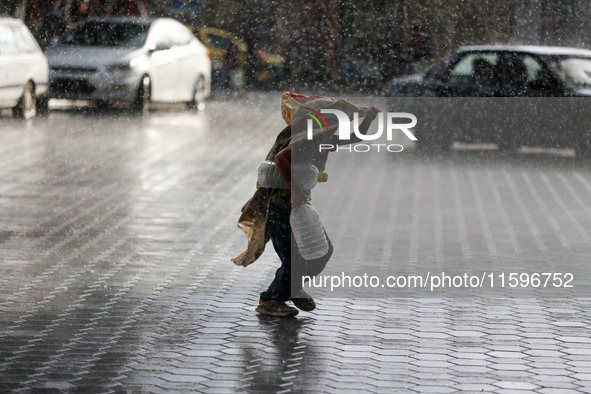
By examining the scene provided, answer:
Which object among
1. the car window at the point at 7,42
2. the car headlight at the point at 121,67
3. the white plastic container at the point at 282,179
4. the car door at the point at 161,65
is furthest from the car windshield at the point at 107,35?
the white plastic container at the point at 282,179

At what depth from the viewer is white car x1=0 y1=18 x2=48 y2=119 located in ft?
60.2

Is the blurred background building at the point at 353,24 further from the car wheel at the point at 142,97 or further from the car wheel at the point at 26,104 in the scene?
the car wheel at the point at 26,104

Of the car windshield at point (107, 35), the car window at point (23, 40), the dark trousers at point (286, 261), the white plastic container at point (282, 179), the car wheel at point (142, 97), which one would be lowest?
the car wheel at point (142, 97)

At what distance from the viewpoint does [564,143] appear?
49.0ft

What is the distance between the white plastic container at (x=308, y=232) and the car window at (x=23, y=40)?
43.8ft

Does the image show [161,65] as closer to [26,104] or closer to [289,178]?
[26,104]

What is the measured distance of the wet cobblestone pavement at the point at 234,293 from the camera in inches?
214

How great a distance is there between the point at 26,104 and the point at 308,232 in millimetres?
13589

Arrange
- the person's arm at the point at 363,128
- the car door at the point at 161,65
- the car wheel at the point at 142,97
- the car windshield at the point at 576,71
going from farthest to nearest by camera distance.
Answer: the car door at the point at 161,65
the car wheel at the point at 142,97
the car windshield at the point at 576,71
the person's arm at the point at 363,128

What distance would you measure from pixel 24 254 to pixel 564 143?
8440 mm

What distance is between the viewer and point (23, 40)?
19.2 meters

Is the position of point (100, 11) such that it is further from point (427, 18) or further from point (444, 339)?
point (444, 339)

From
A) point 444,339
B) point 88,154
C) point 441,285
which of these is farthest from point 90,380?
point 88,154

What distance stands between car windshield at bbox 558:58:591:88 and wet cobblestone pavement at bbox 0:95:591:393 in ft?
3.27
